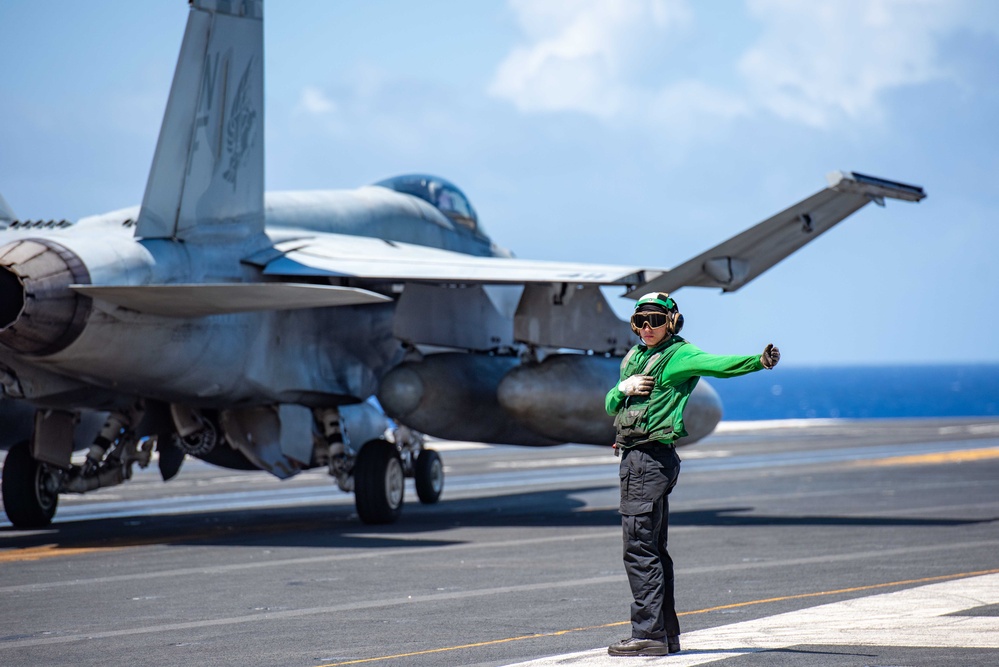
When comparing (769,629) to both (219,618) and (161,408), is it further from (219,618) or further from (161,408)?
(161,408)

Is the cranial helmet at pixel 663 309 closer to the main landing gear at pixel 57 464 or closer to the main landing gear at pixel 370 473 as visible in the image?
the main landing gear at pixel 370 473

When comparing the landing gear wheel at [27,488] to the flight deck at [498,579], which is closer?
the flight deck at [498,579]

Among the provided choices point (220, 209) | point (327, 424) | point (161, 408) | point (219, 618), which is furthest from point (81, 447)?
point (219, 618)

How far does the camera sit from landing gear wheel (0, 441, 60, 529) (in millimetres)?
16078

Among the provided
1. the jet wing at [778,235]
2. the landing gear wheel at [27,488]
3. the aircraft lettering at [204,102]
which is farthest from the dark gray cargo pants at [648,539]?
the landing gear wheel at [27,488]

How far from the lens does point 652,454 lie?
713cm

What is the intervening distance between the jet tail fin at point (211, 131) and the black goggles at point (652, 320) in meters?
7.62

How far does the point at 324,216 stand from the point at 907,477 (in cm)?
1170

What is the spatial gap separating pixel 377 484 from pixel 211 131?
4499 millimetres

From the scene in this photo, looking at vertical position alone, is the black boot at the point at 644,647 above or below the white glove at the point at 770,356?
below

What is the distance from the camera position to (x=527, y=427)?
616 inches

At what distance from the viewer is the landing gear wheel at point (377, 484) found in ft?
51.9

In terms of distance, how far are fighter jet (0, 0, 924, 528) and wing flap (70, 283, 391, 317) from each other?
0.03 metres

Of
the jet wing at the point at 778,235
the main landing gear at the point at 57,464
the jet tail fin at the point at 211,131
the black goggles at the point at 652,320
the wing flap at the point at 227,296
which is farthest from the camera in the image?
the main landing gear at the point at 57,464
